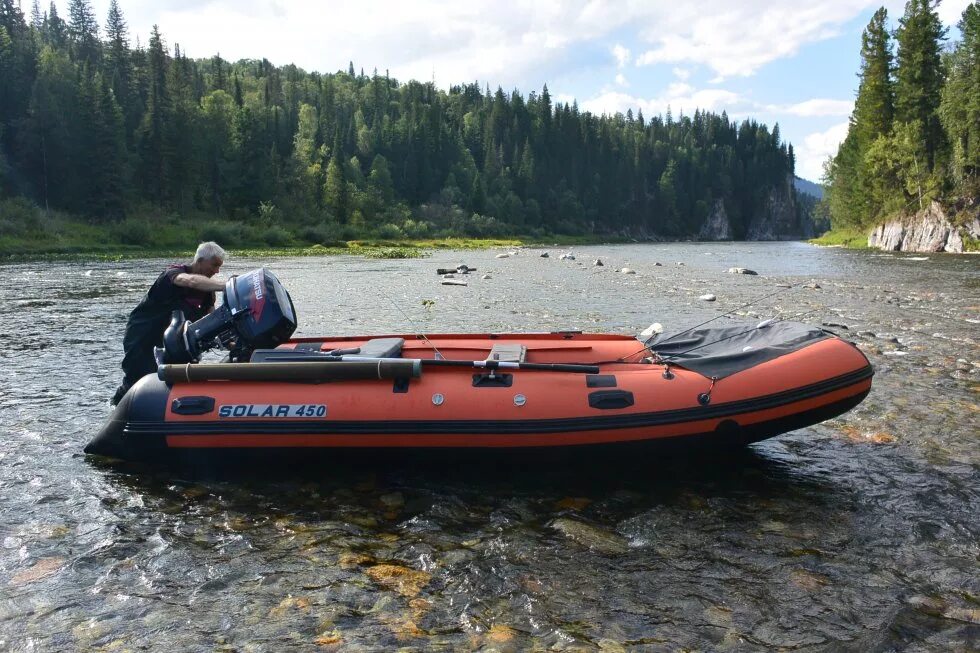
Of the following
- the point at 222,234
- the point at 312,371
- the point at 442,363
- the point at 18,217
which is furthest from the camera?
the point at 222,234

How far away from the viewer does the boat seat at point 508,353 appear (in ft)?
21.2

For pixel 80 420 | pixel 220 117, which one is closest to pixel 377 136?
pixel 220 117

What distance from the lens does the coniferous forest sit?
63.4 meters

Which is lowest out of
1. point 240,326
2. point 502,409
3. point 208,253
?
point 502,409

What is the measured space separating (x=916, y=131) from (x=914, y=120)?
1.53 metres

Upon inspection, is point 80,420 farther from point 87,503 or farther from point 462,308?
point 462,308

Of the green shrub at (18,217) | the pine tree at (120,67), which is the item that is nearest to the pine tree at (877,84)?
the green shrub at (18,217)

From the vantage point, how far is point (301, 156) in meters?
85.6

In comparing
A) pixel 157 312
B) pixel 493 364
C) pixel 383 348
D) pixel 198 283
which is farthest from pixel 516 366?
pixel 157 312

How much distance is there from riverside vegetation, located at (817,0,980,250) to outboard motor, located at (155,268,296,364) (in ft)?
150

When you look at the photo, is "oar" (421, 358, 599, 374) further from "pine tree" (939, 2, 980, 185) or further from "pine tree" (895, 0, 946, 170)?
"pine tree" (895, 0, 946, 170)

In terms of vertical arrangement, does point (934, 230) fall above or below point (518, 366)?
above

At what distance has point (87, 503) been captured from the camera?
5539 mm

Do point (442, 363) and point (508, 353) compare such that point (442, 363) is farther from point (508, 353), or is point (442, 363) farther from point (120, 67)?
A: point (120, 67)
